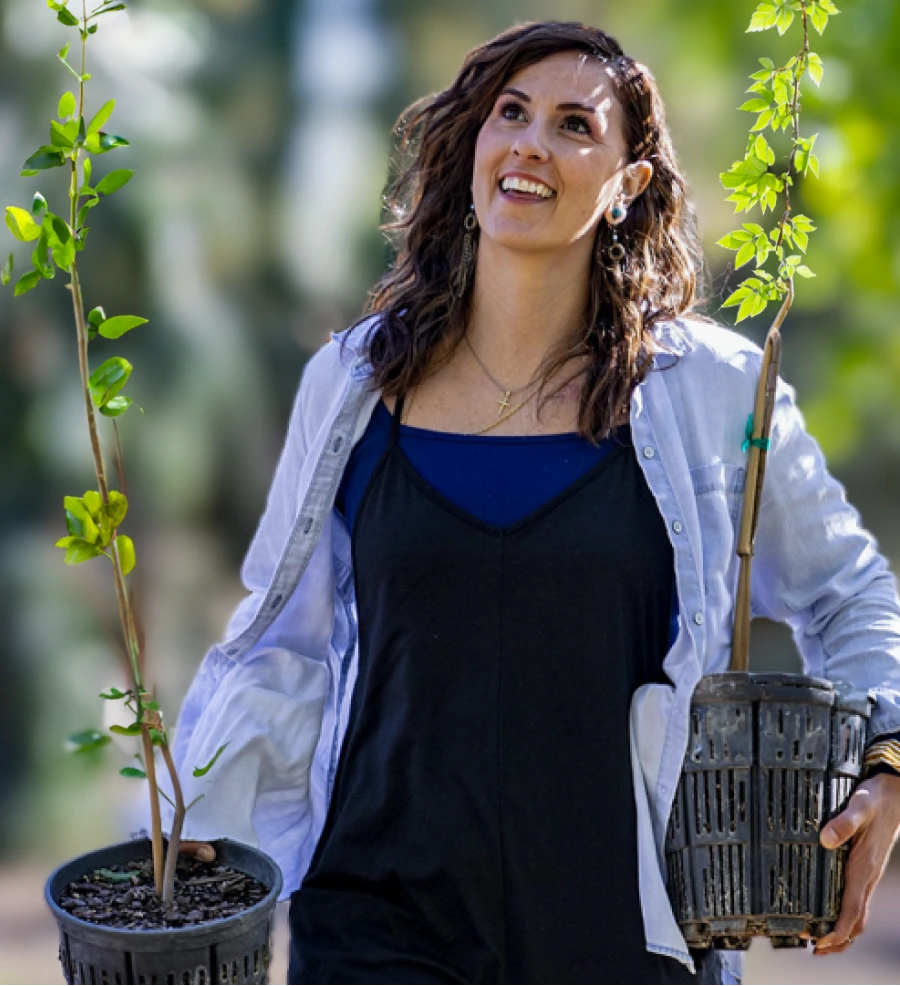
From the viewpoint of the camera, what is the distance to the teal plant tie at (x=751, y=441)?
1.92m

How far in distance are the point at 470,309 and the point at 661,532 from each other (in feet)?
1.39

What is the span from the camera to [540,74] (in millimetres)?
2062

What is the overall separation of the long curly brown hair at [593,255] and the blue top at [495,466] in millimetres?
41

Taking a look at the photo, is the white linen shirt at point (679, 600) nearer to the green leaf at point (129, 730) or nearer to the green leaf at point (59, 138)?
the green leaf at point (129, 730)

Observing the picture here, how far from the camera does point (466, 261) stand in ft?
7.07

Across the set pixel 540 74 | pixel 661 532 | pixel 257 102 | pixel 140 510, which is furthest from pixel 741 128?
pixel 661 532

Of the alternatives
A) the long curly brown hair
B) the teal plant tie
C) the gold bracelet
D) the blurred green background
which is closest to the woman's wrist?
the gold bracelet

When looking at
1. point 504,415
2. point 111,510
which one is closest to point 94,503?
point 111,510

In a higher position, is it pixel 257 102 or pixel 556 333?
pixel 257 102

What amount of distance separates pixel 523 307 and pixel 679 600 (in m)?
0.44

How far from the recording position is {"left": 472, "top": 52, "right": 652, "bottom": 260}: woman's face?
78.7 inches

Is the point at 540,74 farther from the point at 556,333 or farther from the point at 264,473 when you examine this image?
the point at 264,473

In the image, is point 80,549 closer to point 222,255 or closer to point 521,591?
point 521,591

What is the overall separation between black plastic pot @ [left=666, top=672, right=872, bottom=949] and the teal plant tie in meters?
0.28
